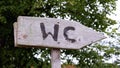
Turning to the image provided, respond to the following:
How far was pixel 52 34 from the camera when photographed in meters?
5.00

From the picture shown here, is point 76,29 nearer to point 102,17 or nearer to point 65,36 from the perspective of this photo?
point 65,36

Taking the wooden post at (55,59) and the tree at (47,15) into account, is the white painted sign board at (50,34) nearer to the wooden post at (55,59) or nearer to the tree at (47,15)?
the wooden post at (55,59)

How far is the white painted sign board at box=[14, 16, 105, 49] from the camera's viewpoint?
192 inches

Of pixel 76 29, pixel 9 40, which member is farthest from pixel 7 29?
pixel 76 29

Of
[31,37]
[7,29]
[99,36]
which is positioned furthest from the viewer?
[7,29]

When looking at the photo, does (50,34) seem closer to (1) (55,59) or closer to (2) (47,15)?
(1) (55,59)

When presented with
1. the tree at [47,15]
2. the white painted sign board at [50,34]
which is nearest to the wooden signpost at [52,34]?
the white painted sign board at [50,34]

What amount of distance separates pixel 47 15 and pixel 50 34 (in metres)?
8.79

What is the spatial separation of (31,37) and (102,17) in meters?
9.59

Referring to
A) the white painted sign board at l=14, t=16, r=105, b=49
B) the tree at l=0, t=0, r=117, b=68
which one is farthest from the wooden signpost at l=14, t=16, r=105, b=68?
the tree at l=0, t=0, r=117, b=68

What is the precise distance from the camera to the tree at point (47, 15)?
1272cm

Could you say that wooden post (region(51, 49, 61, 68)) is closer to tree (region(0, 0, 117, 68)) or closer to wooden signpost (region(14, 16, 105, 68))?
wooden signpost (region(14, 16, 105, 68))

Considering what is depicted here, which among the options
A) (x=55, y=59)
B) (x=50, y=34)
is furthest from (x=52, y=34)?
(x=55, y=59)

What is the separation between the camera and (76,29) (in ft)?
16.9
